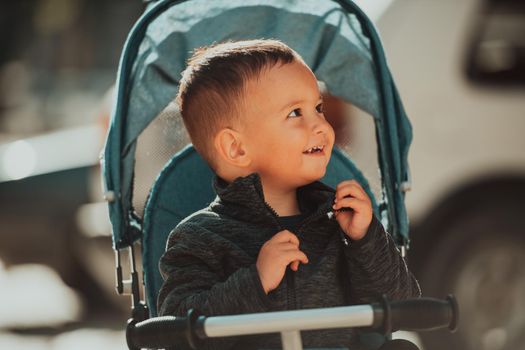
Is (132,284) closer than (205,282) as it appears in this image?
No

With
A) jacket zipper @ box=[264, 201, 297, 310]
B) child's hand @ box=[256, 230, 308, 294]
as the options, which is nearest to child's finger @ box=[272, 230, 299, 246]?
child's hand @ box=[256, 230, 308, 294]

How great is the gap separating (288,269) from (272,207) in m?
0.28

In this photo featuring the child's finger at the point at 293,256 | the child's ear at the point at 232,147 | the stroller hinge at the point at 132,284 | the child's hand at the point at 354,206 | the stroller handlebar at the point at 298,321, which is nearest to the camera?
the stroller handlebar at the point at 298,321

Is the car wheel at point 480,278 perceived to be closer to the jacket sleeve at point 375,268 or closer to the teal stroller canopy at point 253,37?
the teal stroller canopy at point 253,37

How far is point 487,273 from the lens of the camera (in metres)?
5.73

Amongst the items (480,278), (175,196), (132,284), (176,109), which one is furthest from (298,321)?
(480,278)

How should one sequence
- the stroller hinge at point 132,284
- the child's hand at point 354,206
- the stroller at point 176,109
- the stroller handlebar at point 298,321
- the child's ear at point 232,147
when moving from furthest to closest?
the stroller at point 176,109
the stroller hinge at point 132,284
the child's ear at point 232,147
the child's hand at point 354,206
the stroller handlebar at point 298,321

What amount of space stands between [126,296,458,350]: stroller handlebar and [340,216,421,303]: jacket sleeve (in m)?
0.38

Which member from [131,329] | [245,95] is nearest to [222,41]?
[245,95]

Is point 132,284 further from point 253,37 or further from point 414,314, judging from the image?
point 414,314

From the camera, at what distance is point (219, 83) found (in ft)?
10.5

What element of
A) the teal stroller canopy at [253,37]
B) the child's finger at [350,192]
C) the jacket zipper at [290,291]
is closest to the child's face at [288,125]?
the child's finger at [350,192]

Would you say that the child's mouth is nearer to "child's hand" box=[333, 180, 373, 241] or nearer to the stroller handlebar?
"child's hand" box=[333, 180, 373, 241]

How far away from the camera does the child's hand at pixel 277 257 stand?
2816 mm
